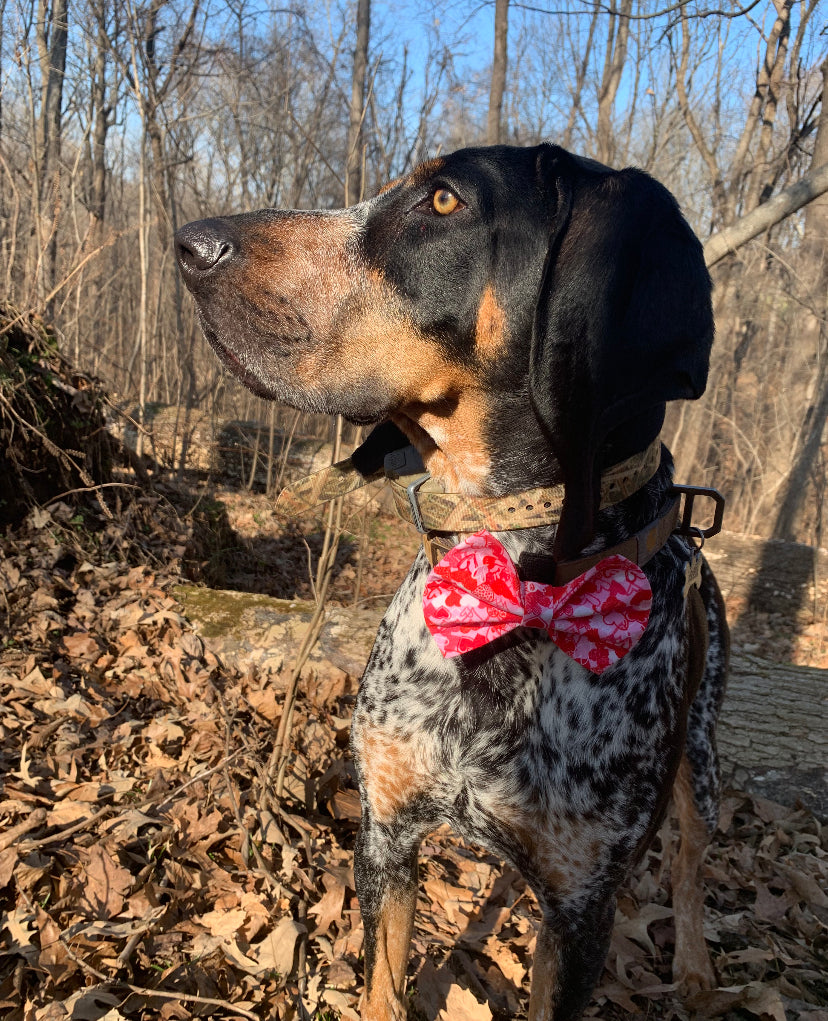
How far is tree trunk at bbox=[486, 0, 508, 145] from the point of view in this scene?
509 inches

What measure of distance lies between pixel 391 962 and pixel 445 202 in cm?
219

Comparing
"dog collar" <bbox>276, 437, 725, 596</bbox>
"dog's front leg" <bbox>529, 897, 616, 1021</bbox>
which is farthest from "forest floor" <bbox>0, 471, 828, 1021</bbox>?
"dog collar" <bbox>276, 437, 725, 596</bbox>

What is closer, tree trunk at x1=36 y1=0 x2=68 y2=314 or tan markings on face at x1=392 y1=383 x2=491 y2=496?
tan markings on face at x1=392 y1=383 x2=491 y2=496

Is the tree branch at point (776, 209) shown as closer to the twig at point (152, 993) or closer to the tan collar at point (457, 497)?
the tan collar at point (457, 497)

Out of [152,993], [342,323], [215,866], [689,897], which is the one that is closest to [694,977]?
[689,897]

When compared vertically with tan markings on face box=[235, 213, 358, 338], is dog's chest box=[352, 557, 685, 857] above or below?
below

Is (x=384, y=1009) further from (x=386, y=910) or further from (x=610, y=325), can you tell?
(x=610, y=325)

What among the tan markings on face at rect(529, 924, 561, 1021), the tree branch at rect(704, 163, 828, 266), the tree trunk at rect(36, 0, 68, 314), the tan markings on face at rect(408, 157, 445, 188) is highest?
the tree trunk at rect(36, 0, 68, 314)

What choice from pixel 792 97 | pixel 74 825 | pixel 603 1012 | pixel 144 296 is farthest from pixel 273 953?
pixel 792 97

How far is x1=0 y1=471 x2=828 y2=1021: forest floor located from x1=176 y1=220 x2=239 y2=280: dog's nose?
202cm

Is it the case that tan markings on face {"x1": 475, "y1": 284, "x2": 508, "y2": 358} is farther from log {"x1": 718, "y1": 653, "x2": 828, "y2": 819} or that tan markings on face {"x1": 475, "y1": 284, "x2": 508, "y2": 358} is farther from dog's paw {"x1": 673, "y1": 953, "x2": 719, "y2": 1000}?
log {"x1": 718, "y1": 653, "x2": 828, "y2": 819}

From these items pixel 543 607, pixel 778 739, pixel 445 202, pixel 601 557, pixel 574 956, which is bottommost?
pixel 778 739

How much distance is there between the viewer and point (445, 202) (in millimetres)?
1981

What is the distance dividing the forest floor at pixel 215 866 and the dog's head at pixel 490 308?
1.83 meters
